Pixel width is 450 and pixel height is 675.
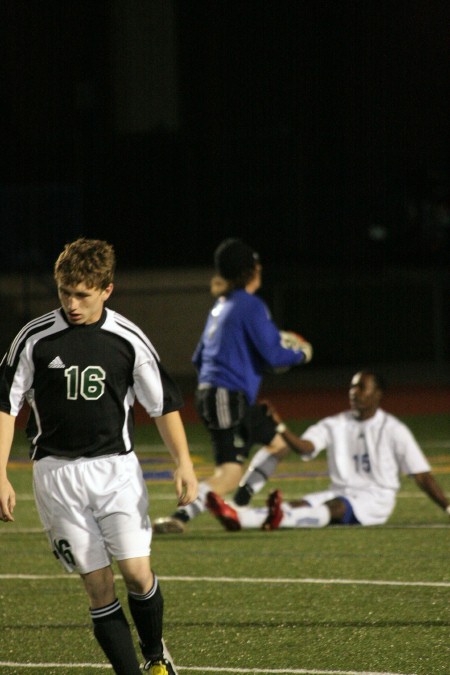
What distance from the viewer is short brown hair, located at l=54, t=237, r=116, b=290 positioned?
5.06m

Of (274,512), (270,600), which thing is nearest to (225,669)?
(270,600)

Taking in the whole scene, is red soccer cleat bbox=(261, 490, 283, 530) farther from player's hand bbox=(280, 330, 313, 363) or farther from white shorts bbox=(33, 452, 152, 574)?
white shorts bbox=(33, 452, 152, 574)

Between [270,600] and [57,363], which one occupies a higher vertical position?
[57,363]

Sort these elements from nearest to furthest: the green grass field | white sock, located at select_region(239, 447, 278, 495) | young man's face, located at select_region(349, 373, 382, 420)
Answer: the green grass field < young man's face, located at select_region(349, 373, 382, 420) < white sock, located at select_region(239, 447, 278, 495)

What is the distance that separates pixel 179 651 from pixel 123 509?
135 cm

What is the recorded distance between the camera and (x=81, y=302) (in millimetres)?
5102

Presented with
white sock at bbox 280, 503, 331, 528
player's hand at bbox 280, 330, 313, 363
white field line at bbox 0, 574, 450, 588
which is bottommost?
white sock at bbox 280, 503, 331, 528

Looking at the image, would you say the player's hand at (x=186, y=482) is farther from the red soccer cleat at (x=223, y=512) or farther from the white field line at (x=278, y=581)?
the red soccer cleat at (x=223, y=512)

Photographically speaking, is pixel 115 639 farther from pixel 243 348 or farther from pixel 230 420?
pixel 243 348

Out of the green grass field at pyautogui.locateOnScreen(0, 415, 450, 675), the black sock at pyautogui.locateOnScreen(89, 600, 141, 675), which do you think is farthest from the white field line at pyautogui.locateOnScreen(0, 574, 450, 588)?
the black sock at pyautogui.locateOnScreen(89, 600, 141, 675)

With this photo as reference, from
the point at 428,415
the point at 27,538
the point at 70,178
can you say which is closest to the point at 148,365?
the point at 27,538

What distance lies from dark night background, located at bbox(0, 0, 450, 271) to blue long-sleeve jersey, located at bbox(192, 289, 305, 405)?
64.5ft

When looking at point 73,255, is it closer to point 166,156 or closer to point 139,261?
point 139,261

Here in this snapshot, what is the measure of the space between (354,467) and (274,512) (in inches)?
26.1
